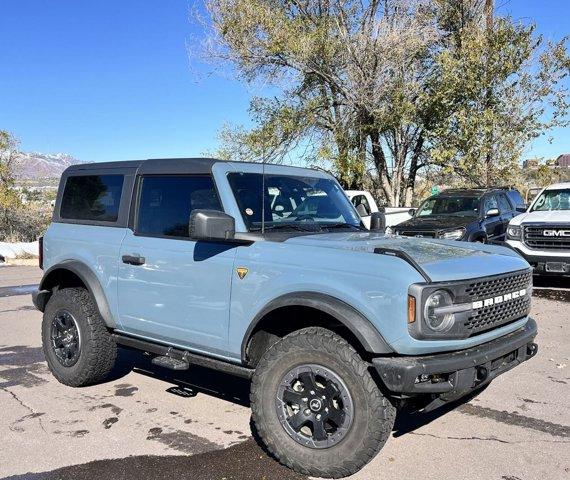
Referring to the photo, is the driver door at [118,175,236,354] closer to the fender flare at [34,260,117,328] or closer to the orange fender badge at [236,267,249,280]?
the orange fender badge at [236,267,249,280]

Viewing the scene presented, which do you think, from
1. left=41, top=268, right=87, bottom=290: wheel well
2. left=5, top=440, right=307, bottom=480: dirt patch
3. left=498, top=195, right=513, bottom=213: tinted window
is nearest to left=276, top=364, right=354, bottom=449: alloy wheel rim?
left=5, top=440, right=307, bottom=480: dirt patch

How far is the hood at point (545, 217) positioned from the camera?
10.5 metres

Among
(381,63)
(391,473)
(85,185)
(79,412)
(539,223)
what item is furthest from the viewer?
(381,63)

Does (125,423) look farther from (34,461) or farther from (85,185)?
(85,185)

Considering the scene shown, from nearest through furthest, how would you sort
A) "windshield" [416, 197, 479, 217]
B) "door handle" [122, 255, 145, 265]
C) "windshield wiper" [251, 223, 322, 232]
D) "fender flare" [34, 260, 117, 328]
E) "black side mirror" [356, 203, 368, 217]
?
"windshield wiper" [251, 223, 322, 232], "door handle" [122, 255, 145, 265], "fender flare" [34, 260, 117, 328], "black side mirror" [356, 203, 368, 217], "windshield" [416, 197, 479, 217]

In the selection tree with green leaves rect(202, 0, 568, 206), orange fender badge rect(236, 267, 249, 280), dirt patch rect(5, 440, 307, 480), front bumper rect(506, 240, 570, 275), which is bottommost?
dirt patch rect(5, 440, 307, 480)

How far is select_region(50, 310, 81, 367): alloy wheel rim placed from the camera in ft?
17.2

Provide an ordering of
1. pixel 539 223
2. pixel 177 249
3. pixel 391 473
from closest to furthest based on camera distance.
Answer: pixel 391 473 → pixel 177 249 → pixel 539 223

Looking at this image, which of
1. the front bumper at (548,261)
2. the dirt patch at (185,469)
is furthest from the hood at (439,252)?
the front bumper at (548,261)

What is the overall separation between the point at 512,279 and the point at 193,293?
225 cm

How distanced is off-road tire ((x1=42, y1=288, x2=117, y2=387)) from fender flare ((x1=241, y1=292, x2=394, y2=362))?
2055 millimetres

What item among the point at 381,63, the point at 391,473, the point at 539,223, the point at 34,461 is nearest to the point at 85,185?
the point at 34,461

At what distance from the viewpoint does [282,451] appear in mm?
3660

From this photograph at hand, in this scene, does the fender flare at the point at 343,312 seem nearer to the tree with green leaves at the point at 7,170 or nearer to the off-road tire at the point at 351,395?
the off-road tire at the point at 351,395
